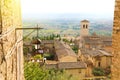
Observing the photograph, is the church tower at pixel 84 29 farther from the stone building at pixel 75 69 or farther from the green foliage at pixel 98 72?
the stone building at pixel 75 69

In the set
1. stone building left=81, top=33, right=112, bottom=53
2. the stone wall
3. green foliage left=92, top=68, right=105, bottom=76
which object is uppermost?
the stone wall

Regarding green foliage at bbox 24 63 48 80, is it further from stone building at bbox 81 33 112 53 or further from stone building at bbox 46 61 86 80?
stone building at bbox 81 33 112 53

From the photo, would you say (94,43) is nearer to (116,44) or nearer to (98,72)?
(98,72)

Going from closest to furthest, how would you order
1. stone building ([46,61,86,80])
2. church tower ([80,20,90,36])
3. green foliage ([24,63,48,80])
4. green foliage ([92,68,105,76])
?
green foliage ([24,63,48,80]) < stone building ([46,61,86,80]) < green foliage ([92,68,105,76]) < church tower ([80,20,90,36])

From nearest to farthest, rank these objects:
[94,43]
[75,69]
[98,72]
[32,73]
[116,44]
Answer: [116,44] < [32,73] < [75,69] < [98,72] < [94,43]

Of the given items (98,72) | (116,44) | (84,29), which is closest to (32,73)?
(116,44)

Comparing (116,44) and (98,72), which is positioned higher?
(116,44)

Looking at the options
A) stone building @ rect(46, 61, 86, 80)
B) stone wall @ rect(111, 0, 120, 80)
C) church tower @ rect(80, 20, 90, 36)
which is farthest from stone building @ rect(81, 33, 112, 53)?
stone wall @ rect(111, 0, 120, 80)

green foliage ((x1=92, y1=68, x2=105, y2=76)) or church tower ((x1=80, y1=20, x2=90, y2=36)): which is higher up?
church tower ((x1=80, y1=20, x2=90, y2=36))

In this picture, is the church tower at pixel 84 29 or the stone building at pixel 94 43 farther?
the church tower at pixel 84 29

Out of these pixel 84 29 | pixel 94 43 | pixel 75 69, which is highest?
pixel 84 29

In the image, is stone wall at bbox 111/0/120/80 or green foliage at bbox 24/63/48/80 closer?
stone wall at bbox 111/0/120/80

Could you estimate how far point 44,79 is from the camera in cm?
1352

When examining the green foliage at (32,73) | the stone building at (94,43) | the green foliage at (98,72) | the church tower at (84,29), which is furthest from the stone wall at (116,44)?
the church tower at (84,29)
